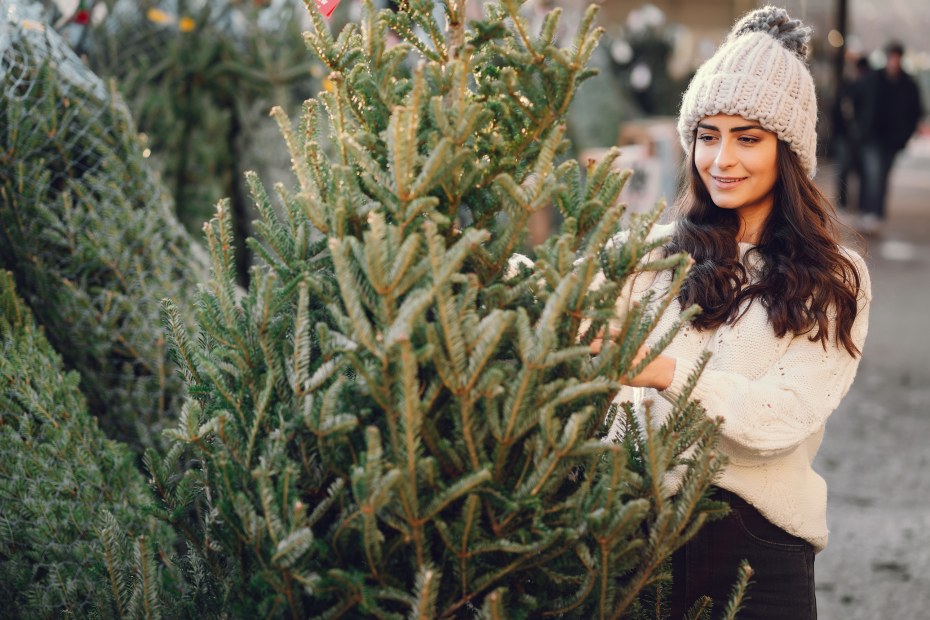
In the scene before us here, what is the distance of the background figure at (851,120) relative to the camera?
12930 millimetres

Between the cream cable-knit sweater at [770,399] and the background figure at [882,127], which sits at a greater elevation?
the cream cable-knit sweater at [770,399]

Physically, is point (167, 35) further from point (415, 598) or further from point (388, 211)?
point (415, 598)

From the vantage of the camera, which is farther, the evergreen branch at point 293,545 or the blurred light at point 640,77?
the blurred light at point 640,77

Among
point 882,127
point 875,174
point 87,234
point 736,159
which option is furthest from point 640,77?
point 736,159

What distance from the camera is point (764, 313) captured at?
7.22 feet

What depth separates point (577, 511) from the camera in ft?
5.46

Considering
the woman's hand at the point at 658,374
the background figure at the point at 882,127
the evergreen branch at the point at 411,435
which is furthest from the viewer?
the background figure at the point at 882,127

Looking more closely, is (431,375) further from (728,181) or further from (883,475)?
(883,475)

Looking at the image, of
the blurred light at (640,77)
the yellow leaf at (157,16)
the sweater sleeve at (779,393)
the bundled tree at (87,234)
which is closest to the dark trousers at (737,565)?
the sweater sleeve at (779,393)

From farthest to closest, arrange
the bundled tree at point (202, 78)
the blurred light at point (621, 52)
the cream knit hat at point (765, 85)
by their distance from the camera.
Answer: the blurred light at point (621, 52)
the bundled tree at point (202, 78)
the cream knit hat at point (765, 85)

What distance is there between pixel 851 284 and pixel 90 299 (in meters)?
1.95

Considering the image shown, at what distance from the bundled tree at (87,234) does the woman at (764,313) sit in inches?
56.4

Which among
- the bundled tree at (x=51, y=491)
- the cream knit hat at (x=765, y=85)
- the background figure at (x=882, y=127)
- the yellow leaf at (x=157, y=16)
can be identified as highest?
the yellow leaf at (x=157, y=16)

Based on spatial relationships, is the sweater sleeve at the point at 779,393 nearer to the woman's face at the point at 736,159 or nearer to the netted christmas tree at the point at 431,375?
the netted christmas tree at the point at 431,375
